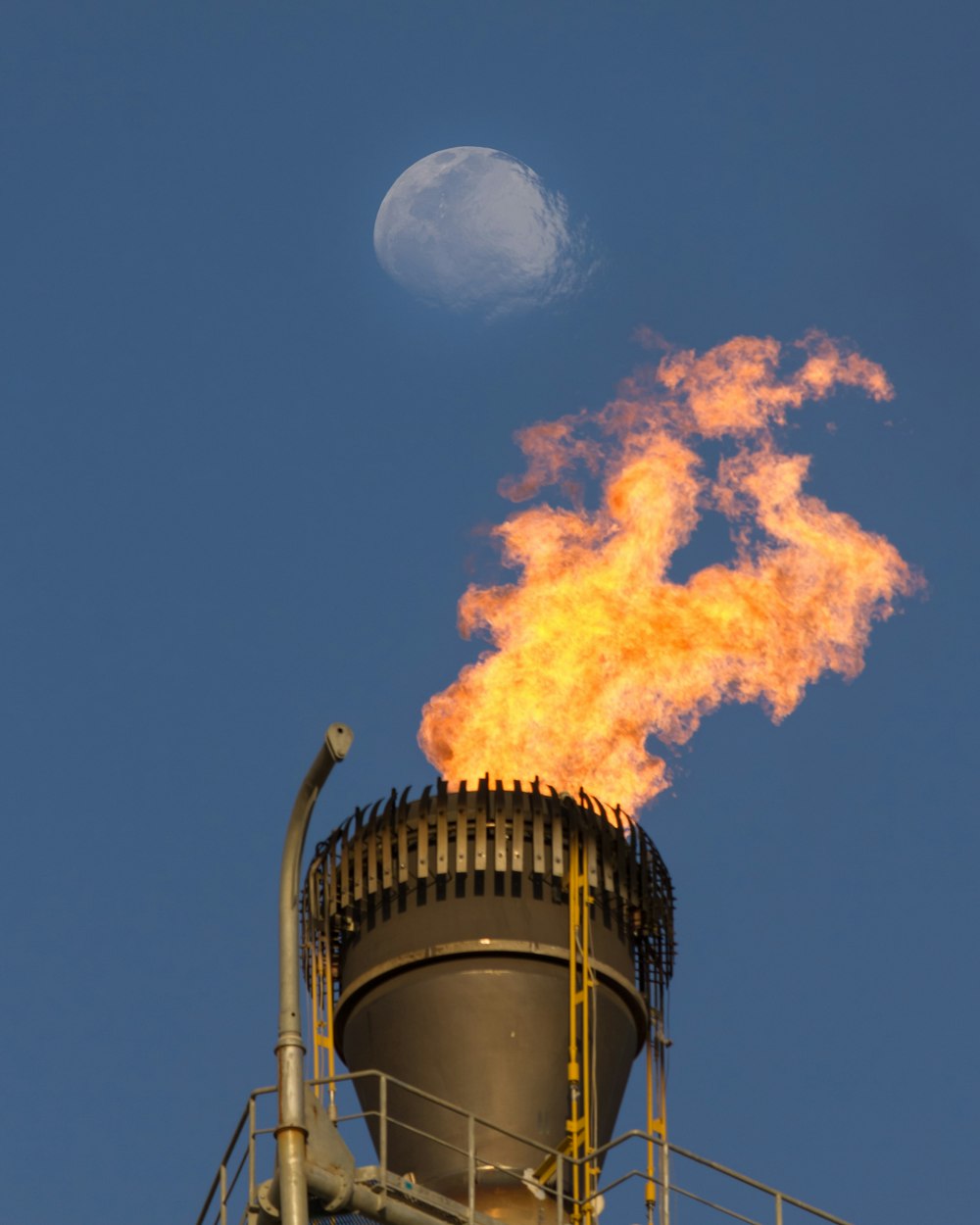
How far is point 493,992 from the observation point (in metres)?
29.5

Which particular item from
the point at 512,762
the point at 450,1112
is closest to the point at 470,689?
the point at 512,762

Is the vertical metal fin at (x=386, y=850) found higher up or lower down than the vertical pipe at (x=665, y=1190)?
higher up

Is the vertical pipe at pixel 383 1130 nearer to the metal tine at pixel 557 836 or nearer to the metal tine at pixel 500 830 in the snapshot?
the metal tine at pixel 500 830

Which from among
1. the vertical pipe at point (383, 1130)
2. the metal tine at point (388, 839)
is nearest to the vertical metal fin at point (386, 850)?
the metal tine at point (388, 839)

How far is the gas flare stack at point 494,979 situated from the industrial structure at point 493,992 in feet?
0.07

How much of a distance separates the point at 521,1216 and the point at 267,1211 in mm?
3849

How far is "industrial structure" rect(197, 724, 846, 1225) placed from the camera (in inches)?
1112

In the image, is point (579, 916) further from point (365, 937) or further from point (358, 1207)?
point (358, 1207)

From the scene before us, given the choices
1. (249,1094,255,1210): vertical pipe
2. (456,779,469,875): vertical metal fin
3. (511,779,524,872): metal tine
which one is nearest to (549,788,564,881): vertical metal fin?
(511,779,524,872): metal tine

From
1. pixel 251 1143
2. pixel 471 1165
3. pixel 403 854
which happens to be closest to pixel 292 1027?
pixel 251 1143

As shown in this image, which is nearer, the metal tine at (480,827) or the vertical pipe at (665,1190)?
the vertical pipe at (665,1190)

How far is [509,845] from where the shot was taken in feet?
100

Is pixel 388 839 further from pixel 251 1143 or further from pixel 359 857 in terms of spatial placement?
pixel 251 1143

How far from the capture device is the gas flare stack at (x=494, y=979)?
1130 inches
